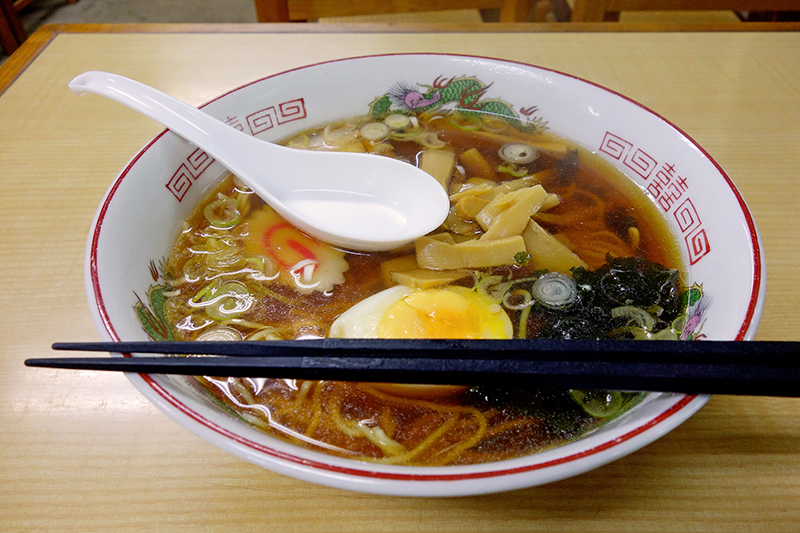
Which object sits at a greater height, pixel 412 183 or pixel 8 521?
pixel 412 183

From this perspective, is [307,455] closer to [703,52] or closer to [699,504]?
[699,504]

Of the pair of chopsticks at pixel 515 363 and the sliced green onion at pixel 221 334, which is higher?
the pair of chopsticks at pixel 515 363

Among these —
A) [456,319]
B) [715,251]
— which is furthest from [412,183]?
[715,251]

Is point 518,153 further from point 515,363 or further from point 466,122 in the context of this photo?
point 515,363

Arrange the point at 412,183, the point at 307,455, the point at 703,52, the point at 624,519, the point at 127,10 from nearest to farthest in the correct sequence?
1. the point at 307,455
2. the point at 624,519
3. the point at 412,183
4. the point at 703,52
5. the point at 127,10

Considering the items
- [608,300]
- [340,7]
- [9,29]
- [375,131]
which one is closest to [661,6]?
[340,7]

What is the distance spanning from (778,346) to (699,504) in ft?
0.92

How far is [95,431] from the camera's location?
88cm

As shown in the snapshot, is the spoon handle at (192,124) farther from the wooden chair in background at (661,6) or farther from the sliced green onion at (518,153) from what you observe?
the wooden chair in background at (661,6)

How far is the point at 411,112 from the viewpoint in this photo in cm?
149

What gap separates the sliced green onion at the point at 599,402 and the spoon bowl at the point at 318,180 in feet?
1.57

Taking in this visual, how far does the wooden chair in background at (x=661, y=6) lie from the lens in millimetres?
2305

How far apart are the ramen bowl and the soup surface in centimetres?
5

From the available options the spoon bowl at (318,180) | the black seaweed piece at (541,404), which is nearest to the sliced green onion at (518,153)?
the spoon bowl at (318,180)
